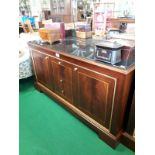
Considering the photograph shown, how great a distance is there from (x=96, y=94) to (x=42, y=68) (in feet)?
3.16

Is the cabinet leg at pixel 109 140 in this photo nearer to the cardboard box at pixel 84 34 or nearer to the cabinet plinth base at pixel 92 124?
the cabinet plinth base at pixel 92 124

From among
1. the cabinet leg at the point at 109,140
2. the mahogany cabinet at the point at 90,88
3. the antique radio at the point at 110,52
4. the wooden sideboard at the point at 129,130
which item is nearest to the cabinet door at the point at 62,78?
the mahogany cabinet at the point at 90,88

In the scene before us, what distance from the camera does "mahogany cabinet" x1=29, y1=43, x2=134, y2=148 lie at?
42.0 inches

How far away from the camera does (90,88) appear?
50.3 inches

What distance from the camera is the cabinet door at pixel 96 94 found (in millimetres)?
1126

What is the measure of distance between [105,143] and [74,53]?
96 cm

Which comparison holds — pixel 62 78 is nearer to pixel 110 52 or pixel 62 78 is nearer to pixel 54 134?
pixel 54 134

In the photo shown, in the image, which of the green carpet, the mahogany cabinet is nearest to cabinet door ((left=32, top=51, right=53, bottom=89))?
the mahogany cabinet

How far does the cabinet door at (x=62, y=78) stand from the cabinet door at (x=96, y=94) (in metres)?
0.14

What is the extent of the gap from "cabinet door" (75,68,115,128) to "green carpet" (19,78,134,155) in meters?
0.24

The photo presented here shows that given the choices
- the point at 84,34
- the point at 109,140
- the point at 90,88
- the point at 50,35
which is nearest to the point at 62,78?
the point at 90,88

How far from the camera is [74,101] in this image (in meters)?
1.59
